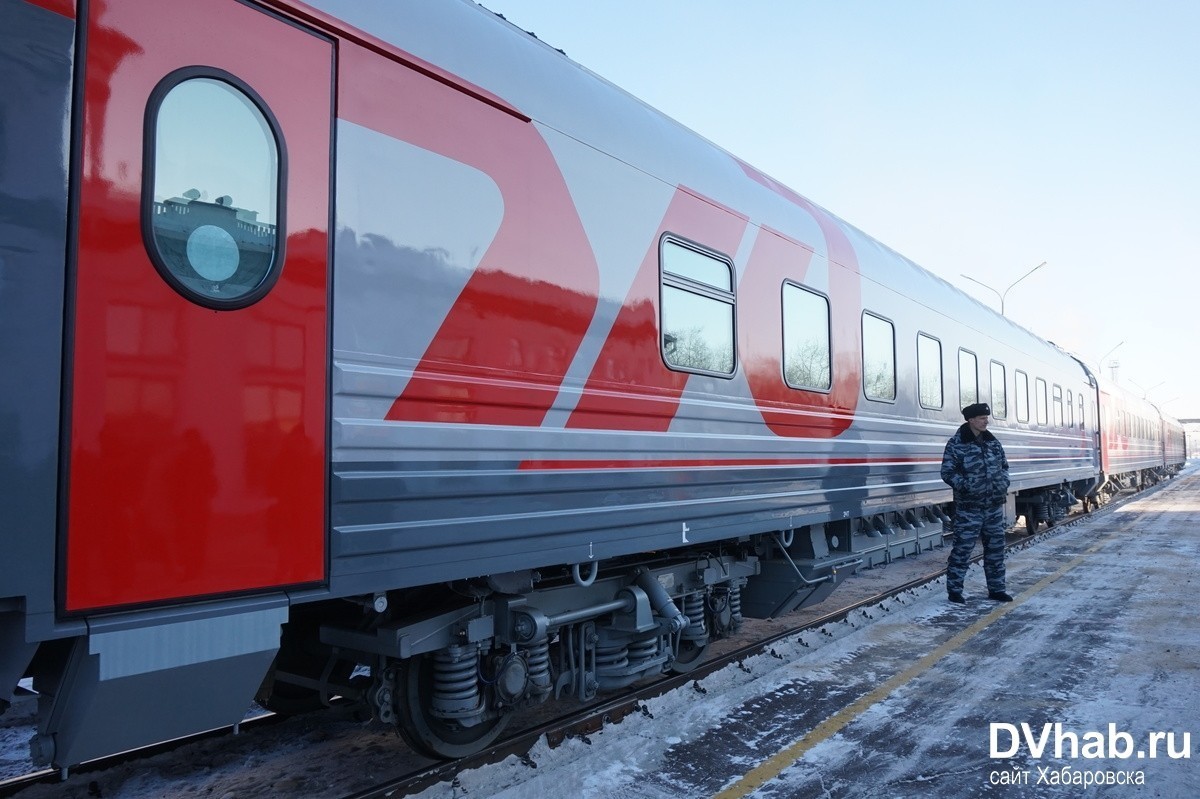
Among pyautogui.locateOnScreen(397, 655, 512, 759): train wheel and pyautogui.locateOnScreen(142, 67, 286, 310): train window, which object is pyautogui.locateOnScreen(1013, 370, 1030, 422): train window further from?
pyautogui.locateOnScreen(142, 67, 286, 310): train window

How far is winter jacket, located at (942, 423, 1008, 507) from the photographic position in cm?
779

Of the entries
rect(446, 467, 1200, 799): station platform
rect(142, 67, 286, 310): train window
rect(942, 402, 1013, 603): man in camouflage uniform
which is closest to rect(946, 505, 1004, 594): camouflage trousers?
rect(942, 402, 1013, 603): man in camouflage uniform

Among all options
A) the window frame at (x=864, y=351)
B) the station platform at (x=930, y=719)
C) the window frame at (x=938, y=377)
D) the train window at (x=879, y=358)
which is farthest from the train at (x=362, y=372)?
the window frame at (x=938, y=377)

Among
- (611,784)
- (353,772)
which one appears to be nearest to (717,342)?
(611,784)

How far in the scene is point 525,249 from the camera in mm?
3691

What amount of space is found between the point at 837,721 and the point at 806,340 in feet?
8.47

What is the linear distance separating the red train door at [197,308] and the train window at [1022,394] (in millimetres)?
10862

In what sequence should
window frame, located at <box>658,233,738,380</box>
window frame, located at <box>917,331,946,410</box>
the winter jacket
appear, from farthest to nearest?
window frame, located at <box>917,331,946,410</box> < the winter jacket < window frame, located at <box>658,233,738,380</box>

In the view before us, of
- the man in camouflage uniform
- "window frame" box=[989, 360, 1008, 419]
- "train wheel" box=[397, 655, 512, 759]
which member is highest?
"window frame" box=[989, 360, 1008, 419]

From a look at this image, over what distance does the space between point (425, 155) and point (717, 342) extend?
2.29m

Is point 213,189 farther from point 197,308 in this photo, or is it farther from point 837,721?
point 837,721

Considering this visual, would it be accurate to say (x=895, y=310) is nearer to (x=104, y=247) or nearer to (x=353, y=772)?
(x=353, y=772)

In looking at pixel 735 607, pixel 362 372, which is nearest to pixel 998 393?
pixel 735 607

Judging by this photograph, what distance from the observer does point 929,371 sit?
27.4 feet
